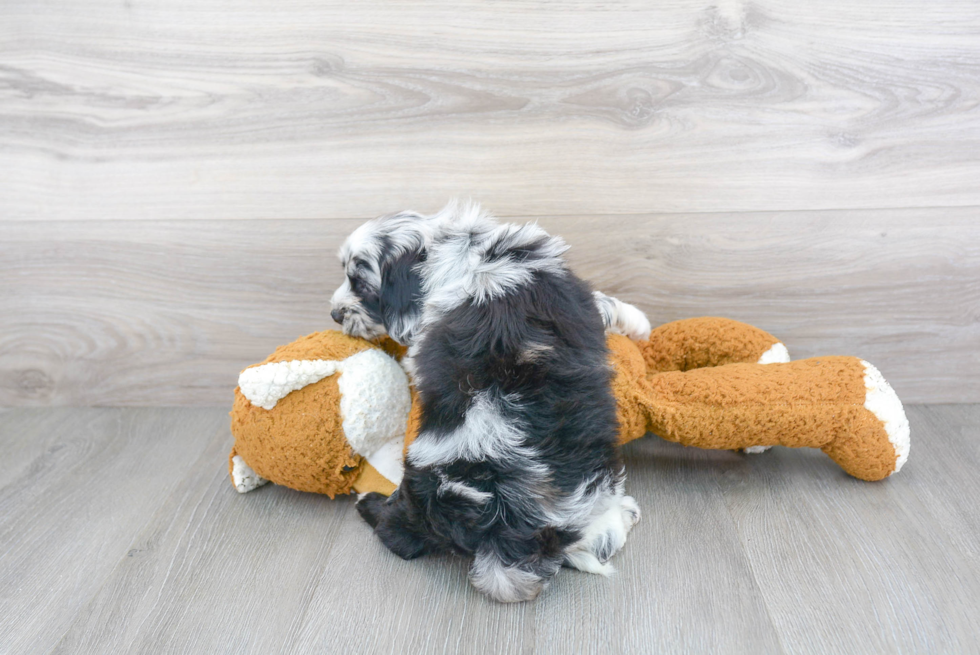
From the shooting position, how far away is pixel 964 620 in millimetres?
1253

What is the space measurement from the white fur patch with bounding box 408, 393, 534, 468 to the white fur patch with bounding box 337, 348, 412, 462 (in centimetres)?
32

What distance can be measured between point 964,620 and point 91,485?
2091mm

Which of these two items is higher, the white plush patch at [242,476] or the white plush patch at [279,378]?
the white plush patch at [279,378]

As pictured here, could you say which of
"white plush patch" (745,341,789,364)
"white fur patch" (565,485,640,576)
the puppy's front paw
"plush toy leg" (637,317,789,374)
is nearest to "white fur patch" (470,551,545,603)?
"white fur patch" (565,485,640,576)

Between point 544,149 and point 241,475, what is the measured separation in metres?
1.20

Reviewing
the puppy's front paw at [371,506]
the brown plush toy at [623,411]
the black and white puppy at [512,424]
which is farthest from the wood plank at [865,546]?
the puppy's front paw at [371,506]

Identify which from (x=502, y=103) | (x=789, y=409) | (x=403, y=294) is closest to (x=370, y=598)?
(x=403, y=294)

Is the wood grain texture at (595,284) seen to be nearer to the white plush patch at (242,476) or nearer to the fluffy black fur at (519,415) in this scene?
the white plush patch at (242,476)

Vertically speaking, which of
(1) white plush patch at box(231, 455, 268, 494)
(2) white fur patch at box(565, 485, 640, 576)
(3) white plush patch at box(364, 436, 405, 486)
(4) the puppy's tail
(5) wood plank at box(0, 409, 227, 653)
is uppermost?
(4) the puppy's tail

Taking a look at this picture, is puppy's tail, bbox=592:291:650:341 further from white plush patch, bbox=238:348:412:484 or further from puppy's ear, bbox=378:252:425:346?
white plush patch, bbox=238:348:412:484

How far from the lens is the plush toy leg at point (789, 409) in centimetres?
153

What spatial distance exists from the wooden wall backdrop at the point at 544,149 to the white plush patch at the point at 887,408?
44 cm

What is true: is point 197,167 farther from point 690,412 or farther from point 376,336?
point 690,412

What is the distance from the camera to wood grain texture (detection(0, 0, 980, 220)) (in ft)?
5.81
